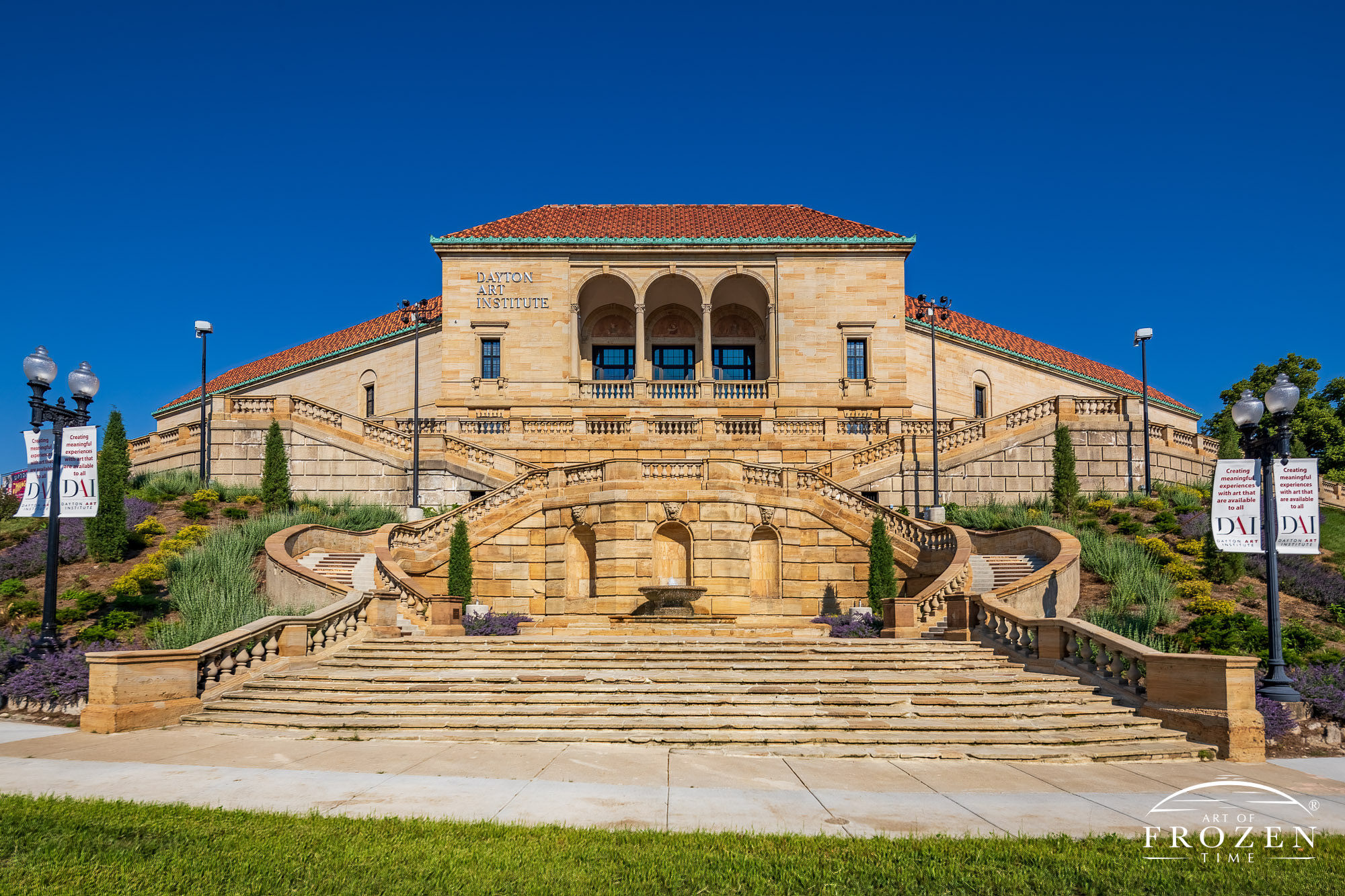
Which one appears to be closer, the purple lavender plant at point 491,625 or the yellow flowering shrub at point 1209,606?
the yellow flowering shrub at point 1209,606

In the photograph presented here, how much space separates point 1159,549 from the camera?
23703 mm

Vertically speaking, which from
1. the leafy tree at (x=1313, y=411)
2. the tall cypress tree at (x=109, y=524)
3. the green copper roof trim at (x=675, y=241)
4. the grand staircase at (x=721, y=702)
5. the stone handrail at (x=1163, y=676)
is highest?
the green copper roof trim at (x=675, y=241)

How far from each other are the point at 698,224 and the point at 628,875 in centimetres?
4290

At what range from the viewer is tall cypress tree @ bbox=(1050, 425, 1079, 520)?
29.6 meters

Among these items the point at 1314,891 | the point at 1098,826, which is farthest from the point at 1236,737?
the point at 1314,891

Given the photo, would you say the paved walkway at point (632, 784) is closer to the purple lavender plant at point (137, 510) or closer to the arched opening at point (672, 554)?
the arched opening at point (672, 554)

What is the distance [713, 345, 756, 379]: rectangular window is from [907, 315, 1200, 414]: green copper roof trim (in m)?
8.74

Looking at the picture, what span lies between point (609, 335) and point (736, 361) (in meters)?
7.21

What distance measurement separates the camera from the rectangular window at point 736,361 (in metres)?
47.8

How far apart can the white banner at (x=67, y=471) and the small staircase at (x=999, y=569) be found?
2037 centimetres

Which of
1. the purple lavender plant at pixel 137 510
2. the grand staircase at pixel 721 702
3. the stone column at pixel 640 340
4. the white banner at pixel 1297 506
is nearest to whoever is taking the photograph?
the grand staircase at pixel 721 702

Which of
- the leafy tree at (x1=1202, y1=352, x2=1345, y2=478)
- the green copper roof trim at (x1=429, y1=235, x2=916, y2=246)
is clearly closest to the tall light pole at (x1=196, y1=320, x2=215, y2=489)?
the green copper roof trim at (x1=429, y1=235, x2=916, y2=246)

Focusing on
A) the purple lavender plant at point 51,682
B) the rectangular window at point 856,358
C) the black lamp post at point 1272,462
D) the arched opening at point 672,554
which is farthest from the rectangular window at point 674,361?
the purple lavender plant at point 51,682

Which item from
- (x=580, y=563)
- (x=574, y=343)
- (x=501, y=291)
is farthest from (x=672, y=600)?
(x=501, y=291)
